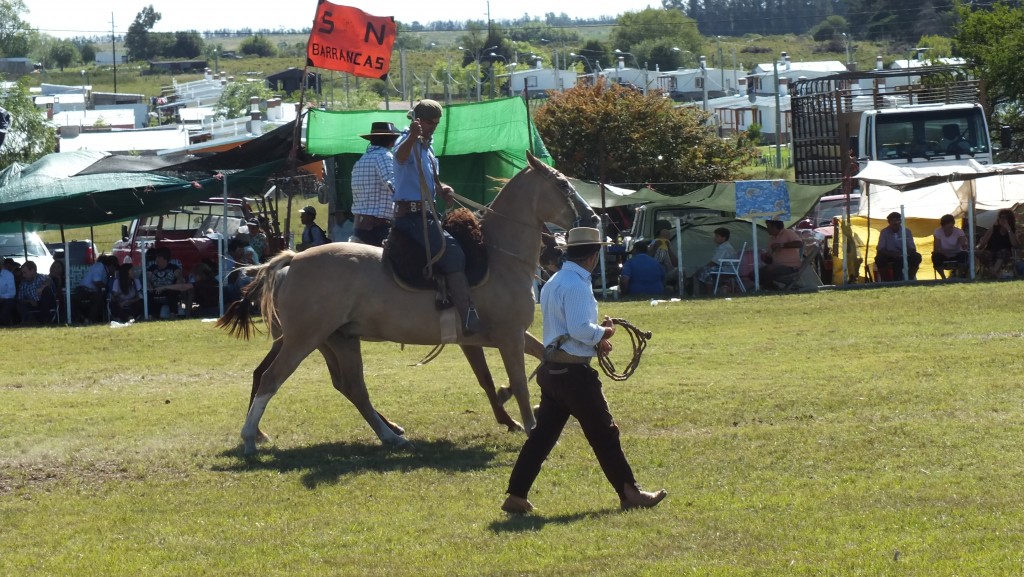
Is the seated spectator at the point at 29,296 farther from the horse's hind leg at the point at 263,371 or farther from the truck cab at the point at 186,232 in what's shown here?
the horse's hind leg at the point at 263,371

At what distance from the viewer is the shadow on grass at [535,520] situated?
24.8 feet

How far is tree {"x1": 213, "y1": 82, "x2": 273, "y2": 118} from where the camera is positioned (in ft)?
313

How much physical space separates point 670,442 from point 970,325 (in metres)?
8.35

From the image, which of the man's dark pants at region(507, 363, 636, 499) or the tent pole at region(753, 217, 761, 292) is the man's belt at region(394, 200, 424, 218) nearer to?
the man's dark pants at region(507, 363, 636, 499)

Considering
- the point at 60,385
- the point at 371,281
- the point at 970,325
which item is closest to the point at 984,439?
the point at 371,281

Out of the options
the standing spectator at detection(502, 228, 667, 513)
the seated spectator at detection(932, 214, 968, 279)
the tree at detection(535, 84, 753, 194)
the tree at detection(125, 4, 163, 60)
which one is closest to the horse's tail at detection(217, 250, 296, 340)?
the standing spectator at detection(502, 228, 667, 513)

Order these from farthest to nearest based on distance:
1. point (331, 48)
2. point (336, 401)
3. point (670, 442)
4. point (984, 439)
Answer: point (331, 48), point (336, 401), point (670, 442), point (984, 439)

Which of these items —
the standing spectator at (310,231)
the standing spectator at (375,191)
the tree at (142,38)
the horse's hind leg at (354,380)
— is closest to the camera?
the horse's hind leg at (354,380)

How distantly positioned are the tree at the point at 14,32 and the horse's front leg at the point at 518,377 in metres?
147

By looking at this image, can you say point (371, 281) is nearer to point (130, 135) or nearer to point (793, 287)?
point (793, 287)

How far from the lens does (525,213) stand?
34.7 feet

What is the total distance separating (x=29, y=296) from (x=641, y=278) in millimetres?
10722

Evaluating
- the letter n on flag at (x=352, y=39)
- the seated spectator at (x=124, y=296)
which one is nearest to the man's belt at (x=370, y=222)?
the letter n on flag at (x=352, y=39)

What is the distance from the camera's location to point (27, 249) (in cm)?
2762
